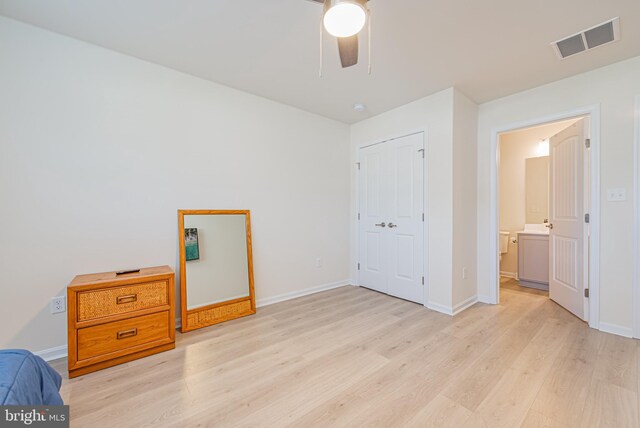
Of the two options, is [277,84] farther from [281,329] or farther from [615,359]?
[615,359]

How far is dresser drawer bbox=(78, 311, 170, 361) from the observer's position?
6.14ft

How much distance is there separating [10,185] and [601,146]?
4.93 meters

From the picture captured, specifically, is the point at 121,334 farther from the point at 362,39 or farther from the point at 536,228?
the point at 536,228

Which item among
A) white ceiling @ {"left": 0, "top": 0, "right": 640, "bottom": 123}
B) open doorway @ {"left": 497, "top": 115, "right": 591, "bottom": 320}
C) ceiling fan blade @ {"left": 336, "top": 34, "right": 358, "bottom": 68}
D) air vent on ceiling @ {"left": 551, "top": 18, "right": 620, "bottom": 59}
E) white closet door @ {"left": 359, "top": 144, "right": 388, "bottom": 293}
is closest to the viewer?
ceiling fan blade @ {"left": 336, "top": 34, "right": 358, "bottom": 68}

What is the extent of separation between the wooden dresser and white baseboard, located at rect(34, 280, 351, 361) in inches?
17.2

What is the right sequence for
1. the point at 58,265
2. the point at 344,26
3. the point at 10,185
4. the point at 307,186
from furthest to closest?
the point at 307,186, the point at 58,265, the point at 10,185, the point at 344,26

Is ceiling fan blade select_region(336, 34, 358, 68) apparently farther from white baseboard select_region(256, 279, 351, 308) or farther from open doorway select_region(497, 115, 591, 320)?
white baseboard select_region(256, 279, 351, 308)

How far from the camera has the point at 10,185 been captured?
194cm

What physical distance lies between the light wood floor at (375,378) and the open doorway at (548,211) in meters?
0.59

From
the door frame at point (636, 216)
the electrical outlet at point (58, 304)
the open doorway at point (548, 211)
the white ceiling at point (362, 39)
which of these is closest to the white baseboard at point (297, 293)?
the electrical outlet at point (58, 304)

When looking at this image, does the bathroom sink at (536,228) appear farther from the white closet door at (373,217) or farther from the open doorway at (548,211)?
the white closet door at (373,217)

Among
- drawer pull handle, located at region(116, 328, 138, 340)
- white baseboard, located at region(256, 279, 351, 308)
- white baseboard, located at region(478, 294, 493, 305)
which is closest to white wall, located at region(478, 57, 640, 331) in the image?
white baseboard, located at region(478, 294, 493, 305)

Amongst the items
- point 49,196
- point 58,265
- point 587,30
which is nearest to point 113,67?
point 49,196

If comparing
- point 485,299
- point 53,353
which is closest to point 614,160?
point 485,299
